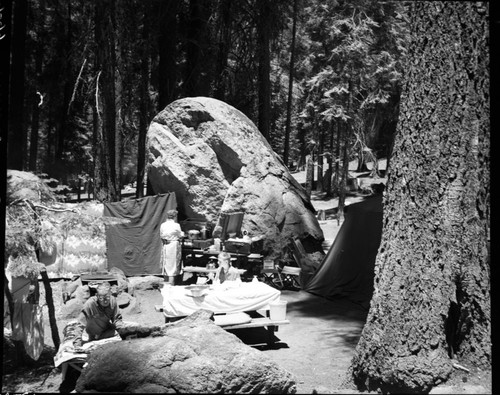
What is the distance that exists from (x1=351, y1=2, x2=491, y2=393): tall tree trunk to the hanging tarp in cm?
790

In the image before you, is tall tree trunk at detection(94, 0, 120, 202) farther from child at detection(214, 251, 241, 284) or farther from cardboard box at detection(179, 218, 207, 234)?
child at detection(214, 251, 241, 284)

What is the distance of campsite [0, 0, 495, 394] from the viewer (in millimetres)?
4414

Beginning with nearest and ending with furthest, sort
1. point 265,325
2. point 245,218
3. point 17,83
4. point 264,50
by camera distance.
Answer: point 17,83, point 265,325, point 245,218, point 264,50

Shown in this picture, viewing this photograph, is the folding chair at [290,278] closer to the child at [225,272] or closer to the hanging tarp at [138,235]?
the child at [225,272]

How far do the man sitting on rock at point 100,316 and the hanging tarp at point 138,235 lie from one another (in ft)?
19.5

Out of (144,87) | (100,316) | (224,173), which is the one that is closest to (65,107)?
(144,87)

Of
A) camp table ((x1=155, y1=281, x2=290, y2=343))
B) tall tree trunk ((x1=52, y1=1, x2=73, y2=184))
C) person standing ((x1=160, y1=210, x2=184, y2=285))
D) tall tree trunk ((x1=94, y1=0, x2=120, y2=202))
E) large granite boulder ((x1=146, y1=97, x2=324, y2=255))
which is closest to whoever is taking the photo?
camp table ((x1=155, y1=281, x2=290, y2=343))

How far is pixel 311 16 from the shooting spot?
62.1 ft

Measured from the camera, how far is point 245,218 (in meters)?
12.1

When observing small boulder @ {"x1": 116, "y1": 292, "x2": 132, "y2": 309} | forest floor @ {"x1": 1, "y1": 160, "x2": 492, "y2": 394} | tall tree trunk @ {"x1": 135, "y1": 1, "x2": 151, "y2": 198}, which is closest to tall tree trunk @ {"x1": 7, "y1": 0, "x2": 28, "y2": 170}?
forest floor @ {"x1": 1, "y1": 160, "x2": 492, "y2": 394}

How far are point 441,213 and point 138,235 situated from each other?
8.45 metres

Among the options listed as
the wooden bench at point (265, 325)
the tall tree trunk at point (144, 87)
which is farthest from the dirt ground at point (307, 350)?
the tall tree trunk at point (144, 87)

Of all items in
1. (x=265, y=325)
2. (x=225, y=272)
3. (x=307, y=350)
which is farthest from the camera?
(x=225, y=272)

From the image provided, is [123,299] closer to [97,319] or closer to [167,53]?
[97,319]
